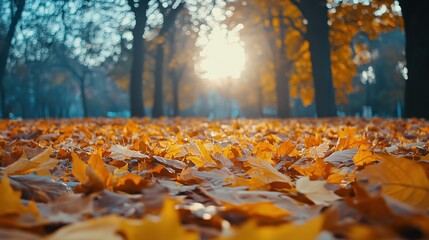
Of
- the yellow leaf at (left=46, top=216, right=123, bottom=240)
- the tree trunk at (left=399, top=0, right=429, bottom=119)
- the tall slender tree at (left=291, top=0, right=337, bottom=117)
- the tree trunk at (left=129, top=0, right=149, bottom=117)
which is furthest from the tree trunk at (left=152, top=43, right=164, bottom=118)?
the yellow leaf at (left=46, top=216, right=123, bottom=240)

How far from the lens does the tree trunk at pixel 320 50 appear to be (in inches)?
540

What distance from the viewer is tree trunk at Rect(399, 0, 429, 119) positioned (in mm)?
9273

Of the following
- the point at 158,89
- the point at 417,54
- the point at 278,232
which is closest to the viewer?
the point at 278,232

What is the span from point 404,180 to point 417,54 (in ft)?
31.6

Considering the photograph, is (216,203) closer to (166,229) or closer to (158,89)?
(166,229)

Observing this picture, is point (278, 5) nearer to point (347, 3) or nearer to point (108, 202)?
point (347, 3)

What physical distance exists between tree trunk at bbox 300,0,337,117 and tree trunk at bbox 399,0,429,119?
3840mm

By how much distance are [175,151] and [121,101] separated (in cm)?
5973

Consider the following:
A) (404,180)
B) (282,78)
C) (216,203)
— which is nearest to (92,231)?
(216,203)

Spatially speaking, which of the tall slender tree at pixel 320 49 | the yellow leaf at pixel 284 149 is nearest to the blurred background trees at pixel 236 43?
the tall slender tree at pixel 320 49

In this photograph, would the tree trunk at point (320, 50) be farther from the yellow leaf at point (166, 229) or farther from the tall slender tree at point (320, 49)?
the yellow leaf at point (166, 229)

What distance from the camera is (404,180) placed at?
1.15 meters

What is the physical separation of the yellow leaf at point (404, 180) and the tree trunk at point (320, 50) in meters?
13.2

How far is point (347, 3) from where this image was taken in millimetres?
14805
